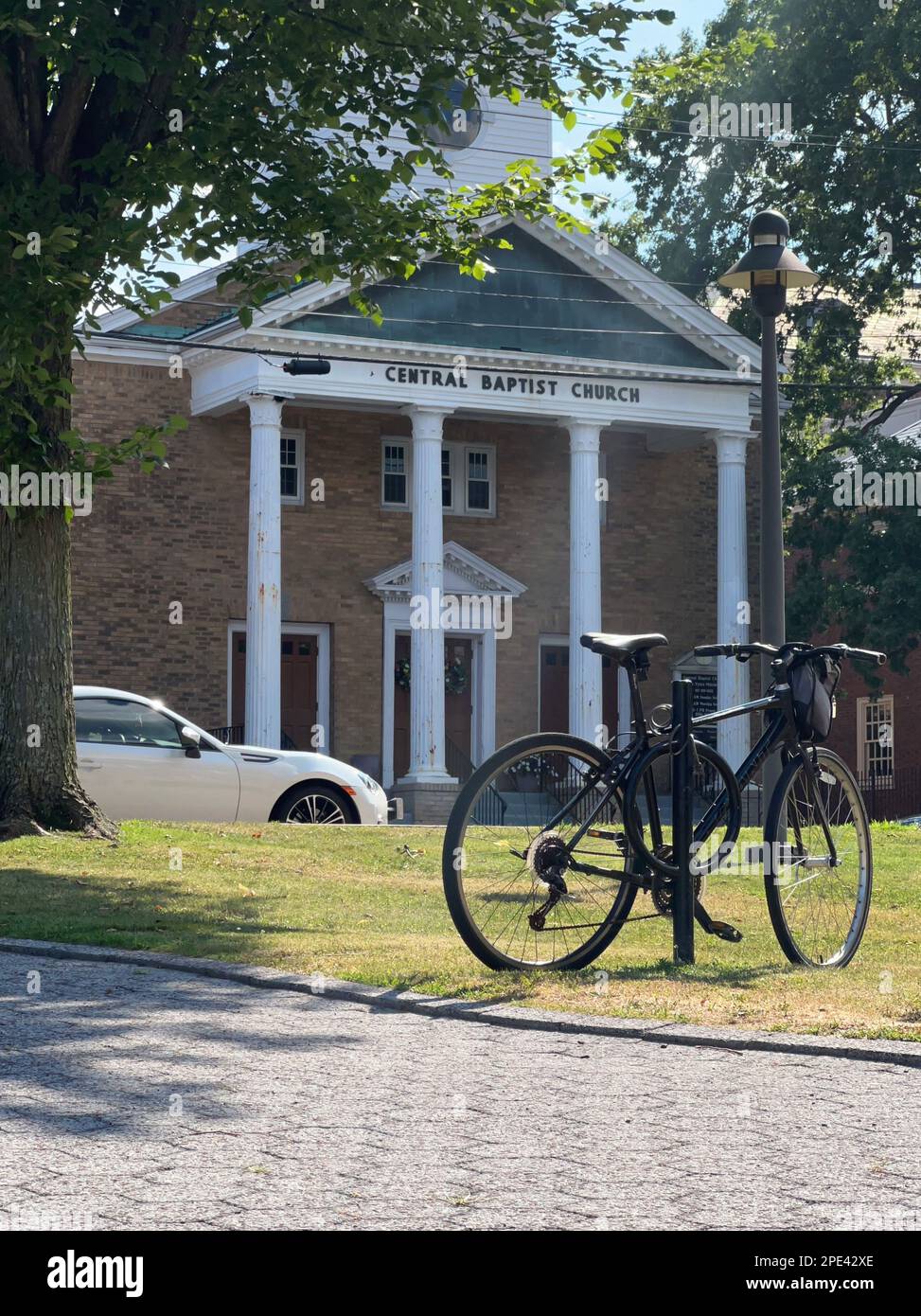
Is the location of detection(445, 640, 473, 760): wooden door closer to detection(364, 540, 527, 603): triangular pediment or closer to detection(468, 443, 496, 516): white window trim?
detection(364, 540, 527, 603): triangular pediment

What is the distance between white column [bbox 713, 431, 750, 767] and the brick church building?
0.18 ft

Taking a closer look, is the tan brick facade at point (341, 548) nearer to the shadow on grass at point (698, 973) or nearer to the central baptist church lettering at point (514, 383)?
the central baptist church lettering at point (514, 383)

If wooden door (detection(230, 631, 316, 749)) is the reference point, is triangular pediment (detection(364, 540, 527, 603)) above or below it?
above

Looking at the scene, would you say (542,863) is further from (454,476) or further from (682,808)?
(454,476)

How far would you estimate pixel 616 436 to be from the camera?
36.2m

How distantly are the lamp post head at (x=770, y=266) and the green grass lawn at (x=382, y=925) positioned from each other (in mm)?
4362

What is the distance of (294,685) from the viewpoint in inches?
1307

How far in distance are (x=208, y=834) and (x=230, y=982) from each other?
7.90 metres

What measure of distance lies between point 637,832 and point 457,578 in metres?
26.8

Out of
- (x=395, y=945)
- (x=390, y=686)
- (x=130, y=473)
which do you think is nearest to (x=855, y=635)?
(x=390, y=686)

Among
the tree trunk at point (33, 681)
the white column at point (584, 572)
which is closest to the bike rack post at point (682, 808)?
the tree trunk at point (33, 681)

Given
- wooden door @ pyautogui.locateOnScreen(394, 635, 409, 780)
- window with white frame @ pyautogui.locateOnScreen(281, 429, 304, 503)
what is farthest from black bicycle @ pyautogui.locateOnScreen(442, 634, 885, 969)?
wooden door @ pyautogui.locateOnScreen(394, 635, 409, 780)

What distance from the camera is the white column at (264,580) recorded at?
96.8 feet

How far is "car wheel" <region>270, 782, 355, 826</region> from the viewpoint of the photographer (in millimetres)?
18484
